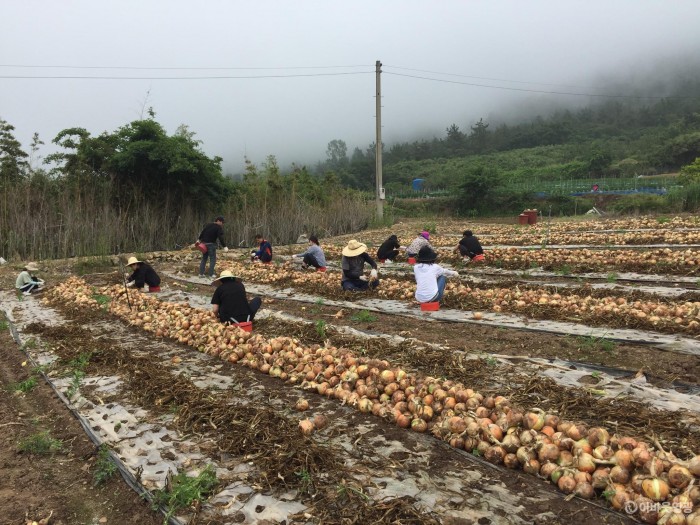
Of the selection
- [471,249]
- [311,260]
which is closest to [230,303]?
[311,260]

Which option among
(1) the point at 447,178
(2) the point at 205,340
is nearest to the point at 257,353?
(2) the point at 205,340

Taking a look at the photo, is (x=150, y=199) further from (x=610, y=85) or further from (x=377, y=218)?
(x=610, y=85)

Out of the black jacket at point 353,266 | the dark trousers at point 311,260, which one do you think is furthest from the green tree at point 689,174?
the black jacket at point 353,266

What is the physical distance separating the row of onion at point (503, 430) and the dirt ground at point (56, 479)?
115cm

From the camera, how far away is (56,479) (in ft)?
9.12

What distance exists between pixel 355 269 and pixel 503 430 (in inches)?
213

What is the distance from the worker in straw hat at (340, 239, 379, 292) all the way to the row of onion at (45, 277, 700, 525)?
339 cm

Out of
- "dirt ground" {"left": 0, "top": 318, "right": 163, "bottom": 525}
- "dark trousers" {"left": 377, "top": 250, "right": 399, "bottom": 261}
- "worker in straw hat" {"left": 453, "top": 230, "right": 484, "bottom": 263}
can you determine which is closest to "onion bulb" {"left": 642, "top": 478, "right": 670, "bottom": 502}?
"dirt ground" {"left": 0, "top": 318, "right": 163, "bottom": 525}

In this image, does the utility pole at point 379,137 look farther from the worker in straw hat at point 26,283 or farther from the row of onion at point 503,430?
the row of onion at point 503,430

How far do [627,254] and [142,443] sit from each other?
9606 millimetres

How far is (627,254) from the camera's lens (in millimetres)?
9344

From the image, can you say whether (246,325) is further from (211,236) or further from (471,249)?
(471,249)

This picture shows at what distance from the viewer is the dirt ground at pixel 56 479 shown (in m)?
2.43

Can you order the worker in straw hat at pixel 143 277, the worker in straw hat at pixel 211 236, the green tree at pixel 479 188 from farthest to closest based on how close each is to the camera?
1. the green tree at pixel 479 188
2. the worker in straw hat at pixel 211 236
3. the worker in straw hat at pixel 143 277
